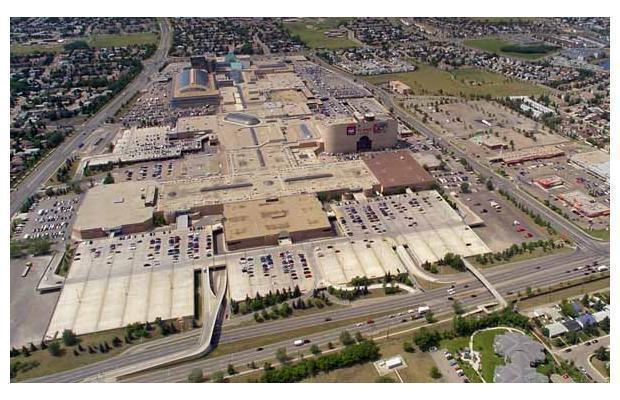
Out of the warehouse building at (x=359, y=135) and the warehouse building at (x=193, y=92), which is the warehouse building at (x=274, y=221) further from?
the warehouse building at (x=193, y=92)

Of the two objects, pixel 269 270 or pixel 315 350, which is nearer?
pixel 315 350

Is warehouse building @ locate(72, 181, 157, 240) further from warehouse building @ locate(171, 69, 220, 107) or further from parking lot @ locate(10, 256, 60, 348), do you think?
warehouse building @ locate(171, 69, 220, 107)

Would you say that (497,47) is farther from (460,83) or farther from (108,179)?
(108,179)

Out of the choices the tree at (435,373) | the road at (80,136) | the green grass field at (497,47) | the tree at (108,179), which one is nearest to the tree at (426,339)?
the tree at (435,373)

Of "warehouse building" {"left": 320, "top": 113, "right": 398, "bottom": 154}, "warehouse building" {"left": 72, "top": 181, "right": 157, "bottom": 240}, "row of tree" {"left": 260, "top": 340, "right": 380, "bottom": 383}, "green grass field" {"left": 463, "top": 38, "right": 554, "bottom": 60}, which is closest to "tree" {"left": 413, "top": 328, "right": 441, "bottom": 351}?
"row of tree" {"left": 260, "top": 340, "right": 380, "bottom": 383}

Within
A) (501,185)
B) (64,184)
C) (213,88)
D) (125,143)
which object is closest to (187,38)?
(213,88)

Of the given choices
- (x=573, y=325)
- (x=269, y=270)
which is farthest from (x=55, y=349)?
(x=573, y=325)
